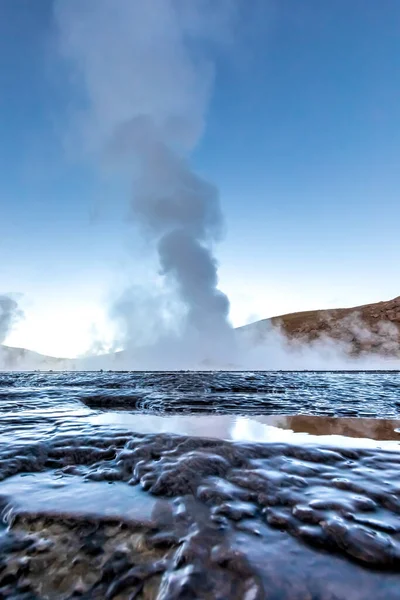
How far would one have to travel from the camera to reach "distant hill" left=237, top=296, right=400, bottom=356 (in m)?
85.3

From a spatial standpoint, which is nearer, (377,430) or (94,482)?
(94,482)

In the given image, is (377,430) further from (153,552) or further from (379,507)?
(153,552)

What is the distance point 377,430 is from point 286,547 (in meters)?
4.37

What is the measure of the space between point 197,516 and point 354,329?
10624 cm

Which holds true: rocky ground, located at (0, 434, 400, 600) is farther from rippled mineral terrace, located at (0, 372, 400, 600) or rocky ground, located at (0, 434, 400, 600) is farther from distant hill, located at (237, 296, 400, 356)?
distant hill, located at (237, 296, 400, 356)

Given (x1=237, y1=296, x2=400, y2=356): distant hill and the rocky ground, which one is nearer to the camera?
the rocky ground

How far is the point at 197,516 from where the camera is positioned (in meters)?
2.37

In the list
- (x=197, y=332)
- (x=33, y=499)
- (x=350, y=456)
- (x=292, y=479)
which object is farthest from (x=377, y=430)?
(x=197, y=332)

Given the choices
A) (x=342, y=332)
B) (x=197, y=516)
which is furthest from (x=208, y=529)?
(x=342, y=332)

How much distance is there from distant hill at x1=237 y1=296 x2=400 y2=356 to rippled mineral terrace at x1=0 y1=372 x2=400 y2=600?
7555cm

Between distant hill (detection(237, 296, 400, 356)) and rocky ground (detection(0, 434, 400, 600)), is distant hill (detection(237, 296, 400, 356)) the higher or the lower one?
the higher one

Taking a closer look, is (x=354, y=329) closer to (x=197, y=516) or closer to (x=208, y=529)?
(x=197, y=516)

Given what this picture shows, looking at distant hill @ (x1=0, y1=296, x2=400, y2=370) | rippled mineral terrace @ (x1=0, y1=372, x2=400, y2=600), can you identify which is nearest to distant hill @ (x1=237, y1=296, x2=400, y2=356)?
distant hill @ (x1=0, y1=296, x2=400, y2=370)

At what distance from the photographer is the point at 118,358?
243ft
